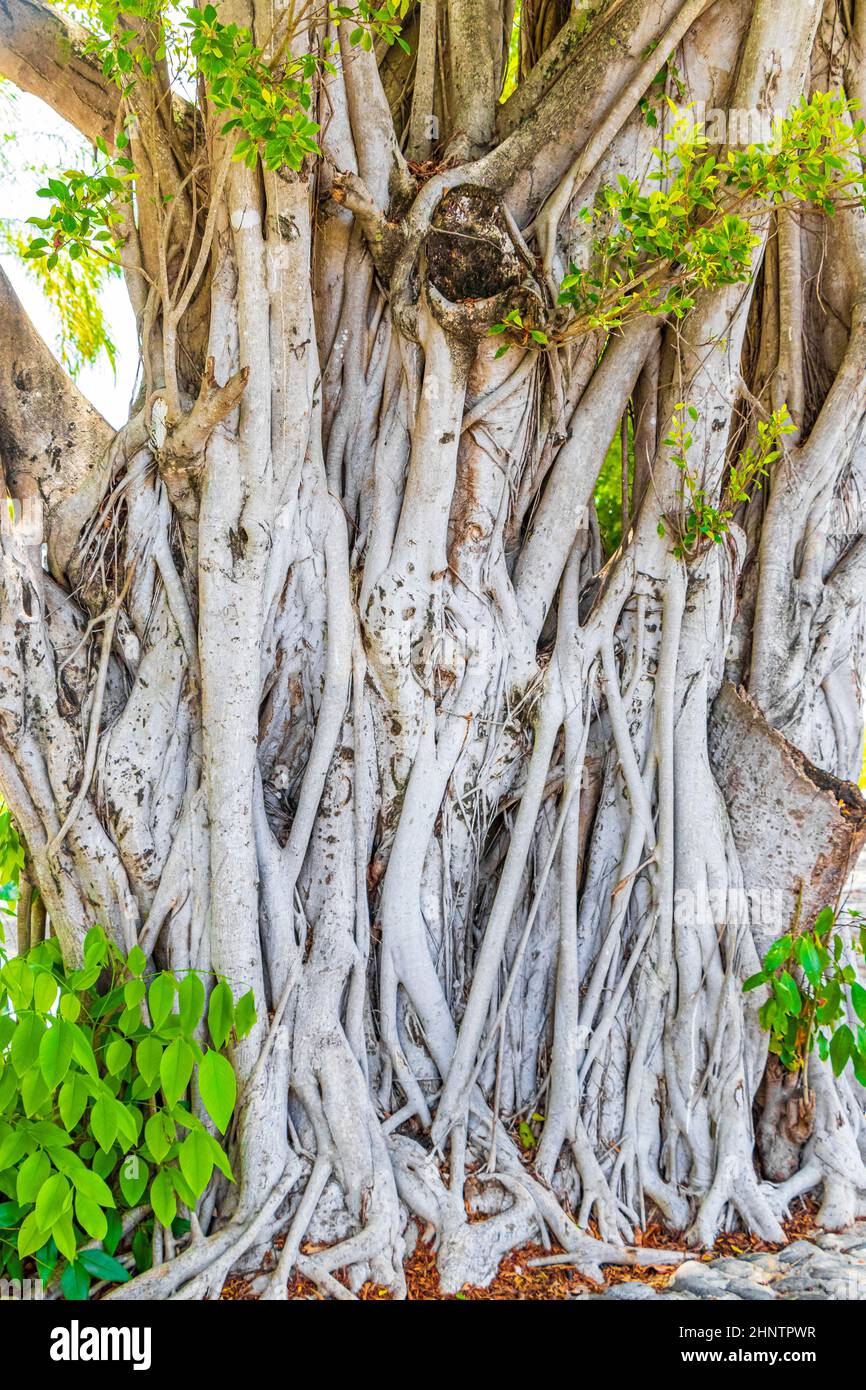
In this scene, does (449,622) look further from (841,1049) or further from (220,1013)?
(841,1049)

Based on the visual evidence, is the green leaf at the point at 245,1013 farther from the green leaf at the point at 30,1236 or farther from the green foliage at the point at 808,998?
the green foliage at the point at 808,998

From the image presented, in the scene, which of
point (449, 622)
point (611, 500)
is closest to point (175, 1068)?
point (449, 622)

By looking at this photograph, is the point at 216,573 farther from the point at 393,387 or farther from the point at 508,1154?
the point at 508,1154

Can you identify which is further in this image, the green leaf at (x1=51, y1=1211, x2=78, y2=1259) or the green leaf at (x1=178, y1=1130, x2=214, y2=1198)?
the green leaf at (x1=178, y1=1130, x2=214, y2=1198)

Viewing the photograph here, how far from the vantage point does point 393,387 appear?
2916 mm

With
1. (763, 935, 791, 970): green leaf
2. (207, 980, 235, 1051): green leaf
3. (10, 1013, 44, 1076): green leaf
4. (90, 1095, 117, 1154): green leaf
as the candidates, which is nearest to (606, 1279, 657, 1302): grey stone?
(763, 935, 791, 970): green leaf

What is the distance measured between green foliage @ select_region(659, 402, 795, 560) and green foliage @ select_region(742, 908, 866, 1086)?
109cm

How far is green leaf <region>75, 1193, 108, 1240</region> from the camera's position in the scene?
6.77 feet

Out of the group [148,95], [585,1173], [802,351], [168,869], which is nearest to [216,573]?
[168,869]

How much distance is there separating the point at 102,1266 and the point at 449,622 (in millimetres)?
1706

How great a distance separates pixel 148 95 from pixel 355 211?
0.61 metres

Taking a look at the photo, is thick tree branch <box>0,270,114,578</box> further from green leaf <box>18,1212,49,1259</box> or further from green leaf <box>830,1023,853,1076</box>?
green leaf <box>830,1023,853,1076</box>

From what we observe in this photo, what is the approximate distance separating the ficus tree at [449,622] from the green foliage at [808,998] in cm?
3

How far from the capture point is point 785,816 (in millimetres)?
3008
